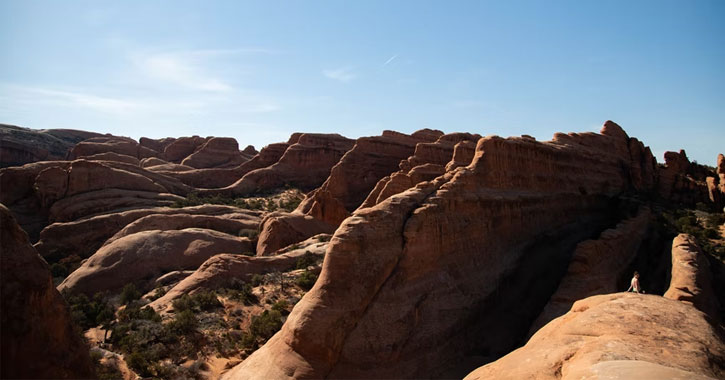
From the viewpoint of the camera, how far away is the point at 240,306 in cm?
2281

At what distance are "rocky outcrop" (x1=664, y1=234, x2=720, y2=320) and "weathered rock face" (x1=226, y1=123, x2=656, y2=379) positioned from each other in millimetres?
4706

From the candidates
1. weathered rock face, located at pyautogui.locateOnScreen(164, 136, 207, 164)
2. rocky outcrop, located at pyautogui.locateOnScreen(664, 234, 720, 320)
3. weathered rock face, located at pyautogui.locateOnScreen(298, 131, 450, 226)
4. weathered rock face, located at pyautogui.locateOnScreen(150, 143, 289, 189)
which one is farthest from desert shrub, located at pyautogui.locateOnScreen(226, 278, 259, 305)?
weathered rock face, located at pyautogui.locateOnScreen(164, 136, 207, 164)

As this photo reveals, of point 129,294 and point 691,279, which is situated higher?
point 691,279

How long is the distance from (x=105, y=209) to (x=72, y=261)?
803cm

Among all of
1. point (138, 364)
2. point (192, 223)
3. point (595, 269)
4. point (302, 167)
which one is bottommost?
point (138, 364)

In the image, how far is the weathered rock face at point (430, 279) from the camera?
47.0ft

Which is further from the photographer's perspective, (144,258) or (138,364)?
(144,258)

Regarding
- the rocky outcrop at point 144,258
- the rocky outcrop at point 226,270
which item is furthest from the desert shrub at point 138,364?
the rocky outcrop at point 144,258

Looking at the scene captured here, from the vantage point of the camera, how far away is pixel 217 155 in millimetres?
75750

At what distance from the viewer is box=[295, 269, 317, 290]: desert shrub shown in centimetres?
2502

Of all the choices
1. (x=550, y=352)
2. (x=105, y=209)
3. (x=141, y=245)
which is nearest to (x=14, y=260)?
(x=550, y=352)

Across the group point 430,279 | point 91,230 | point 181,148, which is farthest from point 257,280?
point 181,148

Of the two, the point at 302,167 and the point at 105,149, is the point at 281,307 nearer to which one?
the point at 302,167

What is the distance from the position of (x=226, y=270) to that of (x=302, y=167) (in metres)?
36.1
